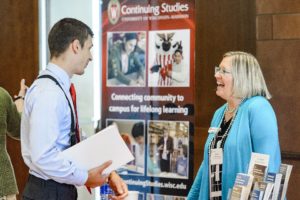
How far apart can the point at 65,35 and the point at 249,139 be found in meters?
1.17

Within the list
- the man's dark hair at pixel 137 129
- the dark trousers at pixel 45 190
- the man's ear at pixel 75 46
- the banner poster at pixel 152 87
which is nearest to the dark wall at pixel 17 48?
the banner poster at pixel 152 87

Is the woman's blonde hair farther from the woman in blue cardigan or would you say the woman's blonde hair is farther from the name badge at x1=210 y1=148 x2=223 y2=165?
the name badge at x1=210 y1=148 x2=223 y2=165

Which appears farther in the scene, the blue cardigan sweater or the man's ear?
the blue cardigan sweater

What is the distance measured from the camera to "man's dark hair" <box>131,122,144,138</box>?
4383mm

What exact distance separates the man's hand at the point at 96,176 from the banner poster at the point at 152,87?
179 cm

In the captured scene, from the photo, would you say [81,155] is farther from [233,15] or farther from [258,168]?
[233,15]

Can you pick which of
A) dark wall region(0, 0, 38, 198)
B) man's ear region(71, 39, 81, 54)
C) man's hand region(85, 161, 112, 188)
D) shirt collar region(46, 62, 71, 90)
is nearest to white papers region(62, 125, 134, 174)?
man's hand region(85, 161, 112, 188)

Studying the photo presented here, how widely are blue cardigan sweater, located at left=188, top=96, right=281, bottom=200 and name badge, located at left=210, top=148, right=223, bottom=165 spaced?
5 cm

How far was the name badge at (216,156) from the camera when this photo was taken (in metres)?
2.99

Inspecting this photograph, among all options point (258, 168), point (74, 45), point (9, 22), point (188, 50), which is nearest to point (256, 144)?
point (258, 168)

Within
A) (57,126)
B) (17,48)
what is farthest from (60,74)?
(17,48)

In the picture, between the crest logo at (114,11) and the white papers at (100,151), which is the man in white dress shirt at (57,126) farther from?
the crest logo at (114,11)

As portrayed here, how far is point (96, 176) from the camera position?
2.44m

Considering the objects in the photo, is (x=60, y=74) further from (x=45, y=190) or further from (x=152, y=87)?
(x=152, y=87)
